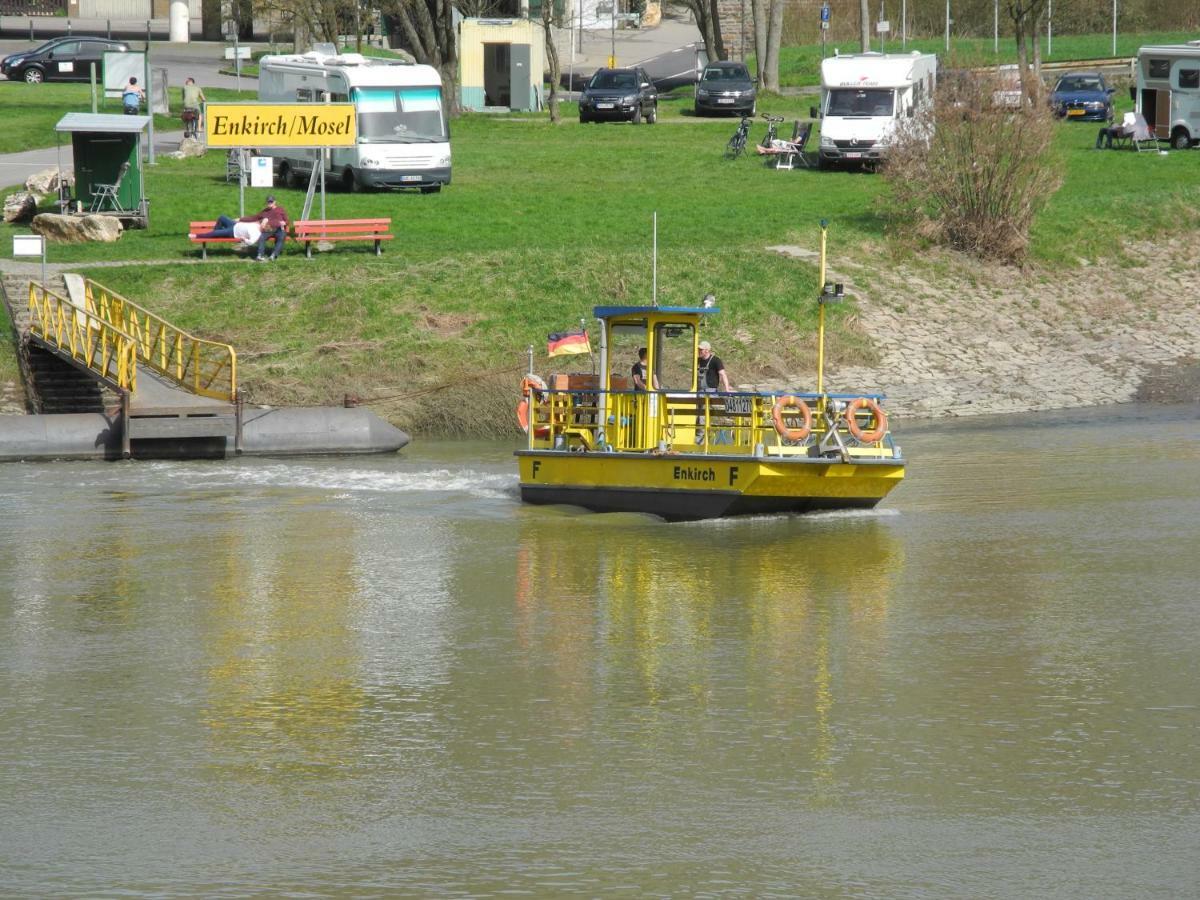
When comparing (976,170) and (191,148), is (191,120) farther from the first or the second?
(976,170)

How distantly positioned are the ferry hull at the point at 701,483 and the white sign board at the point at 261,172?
18612mm

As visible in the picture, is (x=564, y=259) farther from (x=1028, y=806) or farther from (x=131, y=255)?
(x=1028, y=806)

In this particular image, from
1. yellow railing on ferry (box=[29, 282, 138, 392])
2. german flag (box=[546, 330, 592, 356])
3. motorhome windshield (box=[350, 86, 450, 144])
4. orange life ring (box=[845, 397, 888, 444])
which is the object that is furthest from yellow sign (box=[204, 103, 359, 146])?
orange life ring (box=[845, 397, 888, 444])

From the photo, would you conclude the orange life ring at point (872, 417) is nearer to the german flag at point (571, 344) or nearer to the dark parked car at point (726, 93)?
the german flag at point (571, 344)

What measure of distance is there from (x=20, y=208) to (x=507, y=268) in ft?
35.5

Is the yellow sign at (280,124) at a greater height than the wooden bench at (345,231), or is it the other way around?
the yellow sign at (280,124)

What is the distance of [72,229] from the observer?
37.5 m

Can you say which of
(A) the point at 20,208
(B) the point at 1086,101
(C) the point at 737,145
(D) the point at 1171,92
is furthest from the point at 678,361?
(B) the point at 1086,101

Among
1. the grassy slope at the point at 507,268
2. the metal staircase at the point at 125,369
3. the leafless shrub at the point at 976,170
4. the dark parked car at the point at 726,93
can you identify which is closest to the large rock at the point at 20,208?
the grassy slope at the point at 507,268

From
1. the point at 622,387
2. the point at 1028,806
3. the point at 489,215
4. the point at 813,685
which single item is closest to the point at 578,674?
the point at 813,685

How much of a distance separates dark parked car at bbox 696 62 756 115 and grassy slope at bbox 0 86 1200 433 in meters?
12.5

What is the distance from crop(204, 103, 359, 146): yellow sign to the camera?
37.2 metres

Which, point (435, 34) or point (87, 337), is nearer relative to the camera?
point (87, 337)

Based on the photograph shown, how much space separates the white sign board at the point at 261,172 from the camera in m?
40.6
